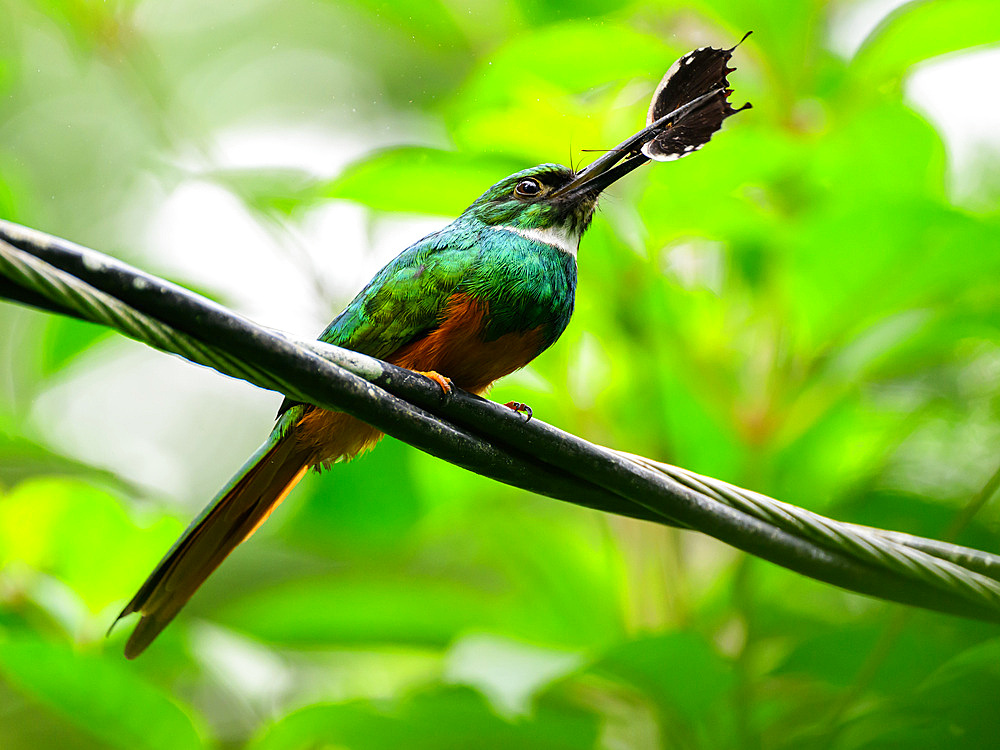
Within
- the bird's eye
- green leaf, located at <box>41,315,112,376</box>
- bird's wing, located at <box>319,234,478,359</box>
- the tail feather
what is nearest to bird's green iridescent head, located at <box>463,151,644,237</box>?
the bird's eye

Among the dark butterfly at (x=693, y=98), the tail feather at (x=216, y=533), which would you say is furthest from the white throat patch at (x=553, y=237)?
the tail feather at (x=216, y=533)

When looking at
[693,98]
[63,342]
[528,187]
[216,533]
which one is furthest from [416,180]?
[63,342]

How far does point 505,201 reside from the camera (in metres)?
1.53

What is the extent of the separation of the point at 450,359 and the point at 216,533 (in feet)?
1.28

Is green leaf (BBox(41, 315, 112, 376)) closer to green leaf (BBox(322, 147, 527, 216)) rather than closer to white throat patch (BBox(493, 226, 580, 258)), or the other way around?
green leaf (BBox(322, 147, 527, 216))

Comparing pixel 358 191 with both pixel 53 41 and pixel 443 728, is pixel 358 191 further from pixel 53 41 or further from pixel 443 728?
pixel 53 41

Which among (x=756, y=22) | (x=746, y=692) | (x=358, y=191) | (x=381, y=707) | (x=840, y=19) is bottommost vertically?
(x=381, y=707)

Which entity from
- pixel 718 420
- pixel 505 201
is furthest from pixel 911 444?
pixel 505 201

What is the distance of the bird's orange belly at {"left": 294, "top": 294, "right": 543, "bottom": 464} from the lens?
1275 mm

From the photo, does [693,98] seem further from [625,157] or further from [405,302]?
[405,302]

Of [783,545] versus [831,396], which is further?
[831,396]

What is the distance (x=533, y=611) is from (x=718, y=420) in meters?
0.53

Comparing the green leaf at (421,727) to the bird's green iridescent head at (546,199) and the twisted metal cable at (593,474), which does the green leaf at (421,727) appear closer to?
the twisted metal cable at (593,474)

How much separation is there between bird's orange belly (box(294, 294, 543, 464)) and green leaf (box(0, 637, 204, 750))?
43 cm
